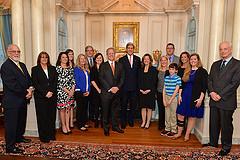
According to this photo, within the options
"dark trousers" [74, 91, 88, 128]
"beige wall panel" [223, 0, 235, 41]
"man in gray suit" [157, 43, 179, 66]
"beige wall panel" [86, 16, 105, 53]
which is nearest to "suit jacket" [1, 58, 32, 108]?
"dark trousers" [74, 91, 88, 128]

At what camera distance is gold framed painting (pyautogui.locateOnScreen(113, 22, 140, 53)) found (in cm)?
628

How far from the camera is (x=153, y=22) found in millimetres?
6230

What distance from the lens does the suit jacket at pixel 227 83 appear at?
2867mm

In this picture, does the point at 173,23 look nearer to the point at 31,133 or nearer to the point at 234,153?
the point at 234,153

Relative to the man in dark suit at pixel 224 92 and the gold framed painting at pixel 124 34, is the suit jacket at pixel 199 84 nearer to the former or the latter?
the man in dark suit at pixel 224 92

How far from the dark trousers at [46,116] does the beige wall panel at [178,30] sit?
4.31 m

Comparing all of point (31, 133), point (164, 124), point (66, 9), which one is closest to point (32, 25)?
point (66, 9)

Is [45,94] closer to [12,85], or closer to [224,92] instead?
[12,85]

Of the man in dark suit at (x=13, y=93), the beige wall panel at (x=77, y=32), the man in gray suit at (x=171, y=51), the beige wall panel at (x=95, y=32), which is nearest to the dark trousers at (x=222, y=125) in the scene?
the man in gray suit at (x=171, y=51)

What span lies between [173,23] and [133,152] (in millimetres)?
4468

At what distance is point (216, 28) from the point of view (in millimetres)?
3846

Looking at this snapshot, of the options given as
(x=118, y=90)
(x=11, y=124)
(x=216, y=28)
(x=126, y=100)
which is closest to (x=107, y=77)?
(x=118, y=90)

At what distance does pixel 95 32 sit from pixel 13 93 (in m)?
3.99

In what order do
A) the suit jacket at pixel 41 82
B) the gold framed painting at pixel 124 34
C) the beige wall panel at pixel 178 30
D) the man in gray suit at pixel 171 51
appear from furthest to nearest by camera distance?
the gold framed painting at pixel 124 34, the beige wall panel at pixel 178 30, the man in gray suit at pixel 171 51, the suit jacket at pixel 41 82
